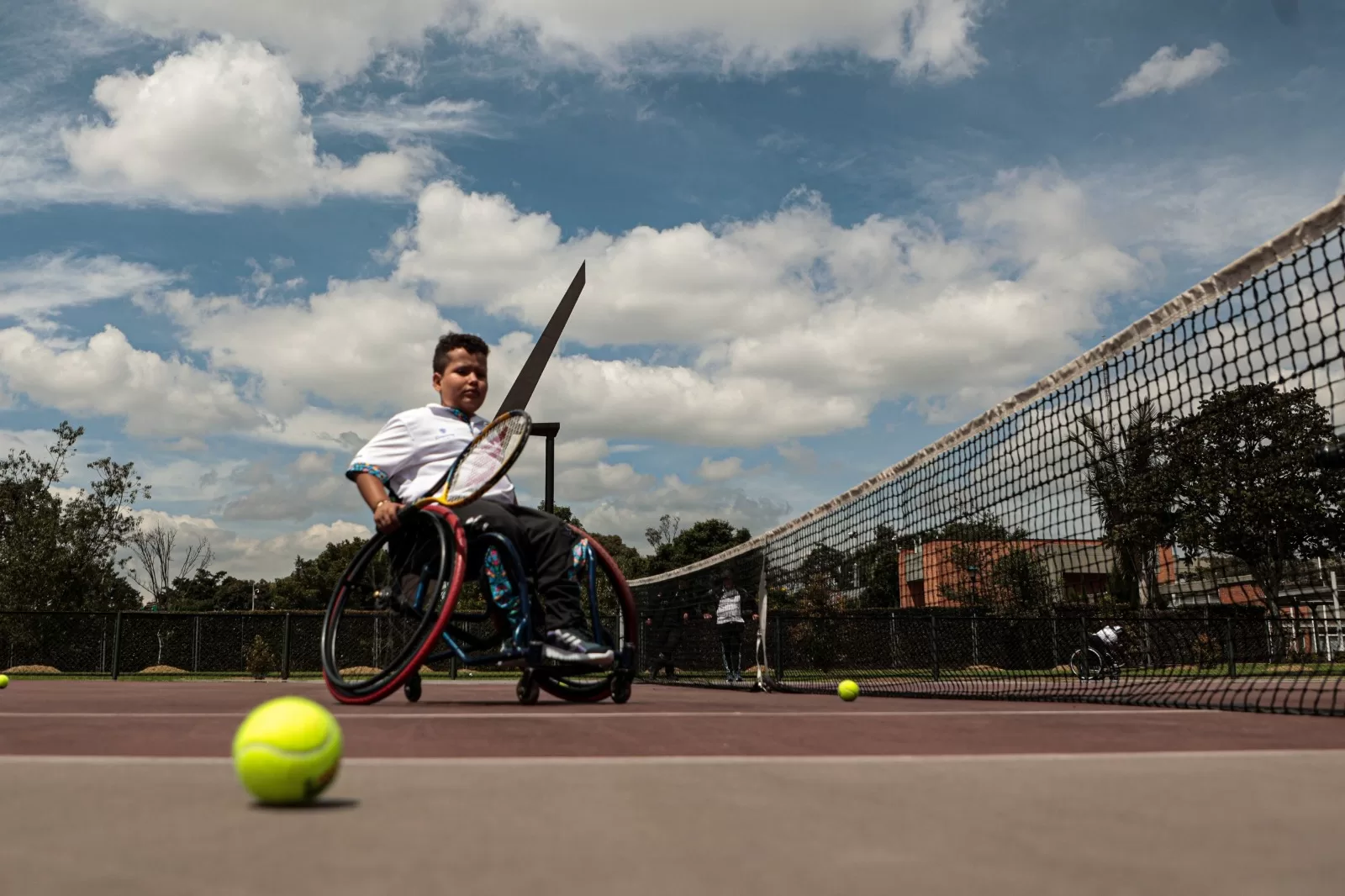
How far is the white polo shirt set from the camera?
6.78 m

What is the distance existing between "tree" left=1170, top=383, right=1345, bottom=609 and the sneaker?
2180 cm

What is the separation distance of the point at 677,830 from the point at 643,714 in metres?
3.39

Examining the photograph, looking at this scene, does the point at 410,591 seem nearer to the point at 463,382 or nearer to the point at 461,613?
the point at 461,613

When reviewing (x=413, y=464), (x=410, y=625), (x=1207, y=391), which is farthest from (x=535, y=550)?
(x=1207, y=391)

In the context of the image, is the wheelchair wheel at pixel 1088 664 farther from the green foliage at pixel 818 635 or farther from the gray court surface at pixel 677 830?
the gray court surface at pixel 677 830

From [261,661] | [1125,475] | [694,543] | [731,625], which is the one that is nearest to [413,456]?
[1125,475]

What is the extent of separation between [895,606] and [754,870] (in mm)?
17476

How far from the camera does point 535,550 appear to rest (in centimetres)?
637

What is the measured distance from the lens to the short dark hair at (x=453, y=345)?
24.2ft

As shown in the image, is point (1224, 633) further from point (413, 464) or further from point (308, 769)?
point (308, 769)

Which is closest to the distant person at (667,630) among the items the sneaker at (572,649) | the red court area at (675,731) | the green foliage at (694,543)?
the red court area at (675,731)

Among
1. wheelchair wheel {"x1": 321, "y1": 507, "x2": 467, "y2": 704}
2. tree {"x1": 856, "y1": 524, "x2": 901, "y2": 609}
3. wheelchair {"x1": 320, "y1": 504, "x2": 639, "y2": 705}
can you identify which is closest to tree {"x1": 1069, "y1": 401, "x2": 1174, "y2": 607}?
tree {"x1": 856, "y1": 524, "x2": 901, "y2": 609}

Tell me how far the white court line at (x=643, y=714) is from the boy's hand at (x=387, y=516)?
117 cm

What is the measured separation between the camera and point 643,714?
18.6 ft
